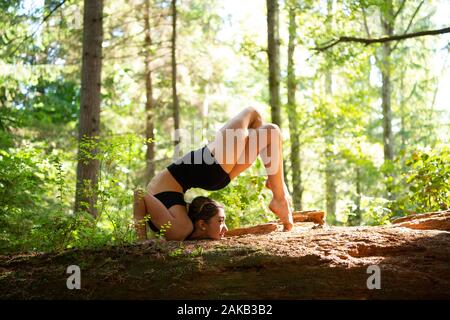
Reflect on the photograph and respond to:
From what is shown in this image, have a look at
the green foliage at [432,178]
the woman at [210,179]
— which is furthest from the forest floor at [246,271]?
the green foliage at [432,178]

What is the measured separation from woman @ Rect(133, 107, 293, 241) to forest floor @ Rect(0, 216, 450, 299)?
2.77 feet

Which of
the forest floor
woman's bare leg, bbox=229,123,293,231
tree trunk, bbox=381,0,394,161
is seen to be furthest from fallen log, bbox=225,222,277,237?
tree trunk, bbox=381,0,394,161

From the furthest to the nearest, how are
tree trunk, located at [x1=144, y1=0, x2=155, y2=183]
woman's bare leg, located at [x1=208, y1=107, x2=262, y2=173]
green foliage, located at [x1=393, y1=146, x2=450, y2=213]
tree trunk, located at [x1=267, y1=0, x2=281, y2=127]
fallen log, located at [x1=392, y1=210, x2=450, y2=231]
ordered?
tree trunk, located at [x1=144, y1=0, x2=155, y2=183], tree trunk, located at [x1=267, y1=0, x2=281, y2=127], green foliage, located at [x1=393, y1=146, x2=450, y2=213], woman's bare leg, located at [x1=208, y1=107, x2=262, y2=173], fallen log, located at [x1=392, y1=210, x2=450, y2=231]

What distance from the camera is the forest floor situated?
2.96 metres

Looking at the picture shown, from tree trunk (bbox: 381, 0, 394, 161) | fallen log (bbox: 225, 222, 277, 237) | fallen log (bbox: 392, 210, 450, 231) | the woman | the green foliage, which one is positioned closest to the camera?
fallen log (bbox: 392, 210, 450, 231)

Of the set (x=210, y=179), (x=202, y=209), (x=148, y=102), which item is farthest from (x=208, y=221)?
(x=148, y=102)

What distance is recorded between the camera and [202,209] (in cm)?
436

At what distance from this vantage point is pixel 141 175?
16.4 m

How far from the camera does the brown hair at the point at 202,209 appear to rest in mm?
4328

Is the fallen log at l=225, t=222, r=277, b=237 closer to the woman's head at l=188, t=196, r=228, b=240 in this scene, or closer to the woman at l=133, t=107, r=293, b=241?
the woman at l=133, t=107, r=293, b=241

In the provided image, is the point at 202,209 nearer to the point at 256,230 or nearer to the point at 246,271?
the point at 256,230
